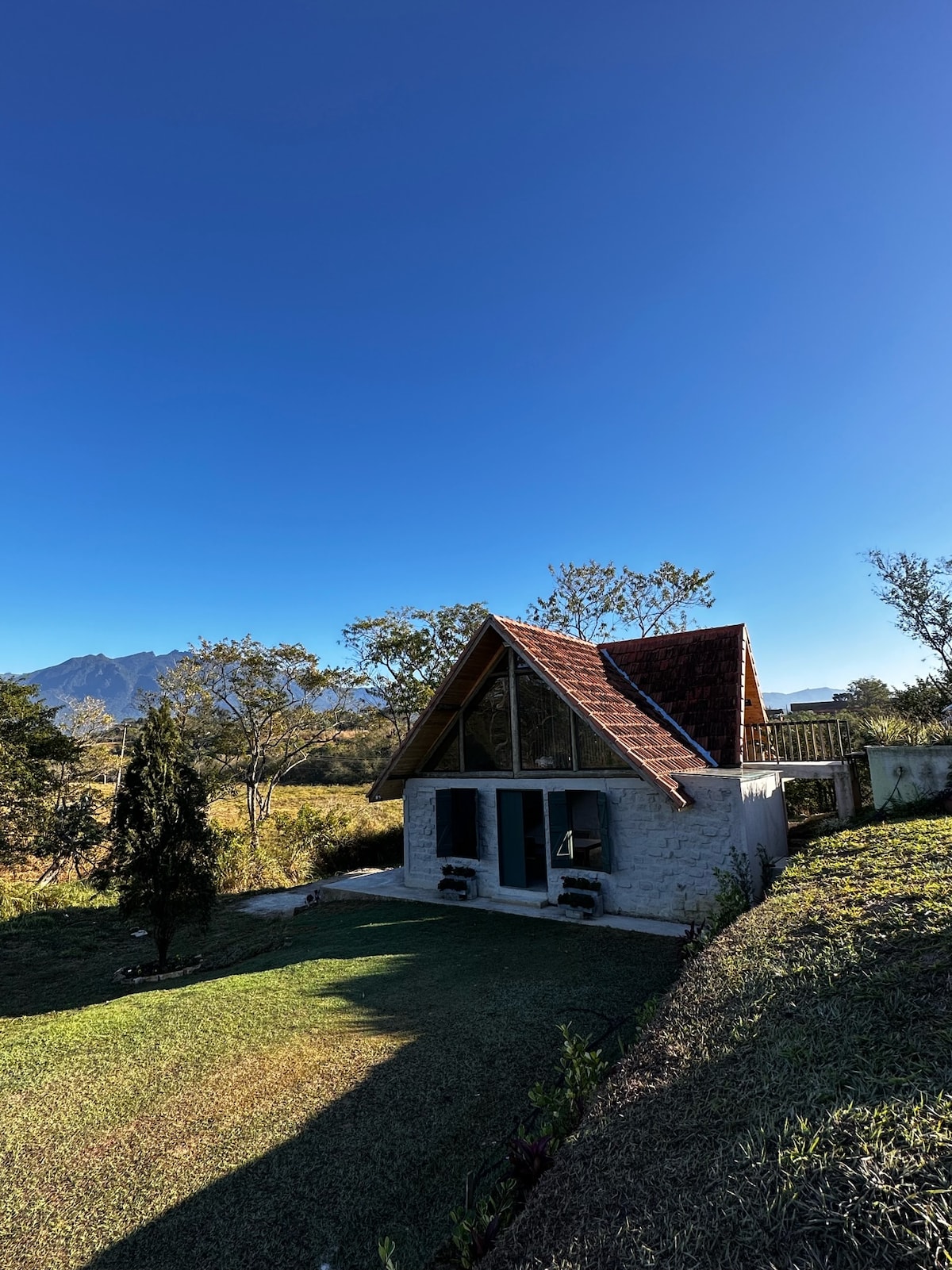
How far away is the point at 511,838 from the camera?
11.6 meters

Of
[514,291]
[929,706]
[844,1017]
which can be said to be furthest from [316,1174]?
[929,706]

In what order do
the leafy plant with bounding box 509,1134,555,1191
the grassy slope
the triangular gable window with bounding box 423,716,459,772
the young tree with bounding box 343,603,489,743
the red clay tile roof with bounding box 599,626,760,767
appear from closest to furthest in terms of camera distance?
the grassy slope → the leafy plant with bounding box 509,1134,555,1191 → the red clay tile roof with bounding box 599,626,760,767 → the triangular gable window with bounding box 423,716,459,772 → the young tree with bounding box 343,603,489,743

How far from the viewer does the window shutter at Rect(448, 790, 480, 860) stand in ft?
40.5

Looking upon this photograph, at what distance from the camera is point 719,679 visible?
1266cm

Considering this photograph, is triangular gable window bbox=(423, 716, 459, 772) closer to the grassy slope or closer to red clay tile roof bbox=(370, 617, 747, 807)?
red clay tile roof bbox=(370, 617, 747, 807)

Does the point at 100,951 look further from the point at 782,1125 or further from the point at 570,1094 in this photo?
the point at 782,1125

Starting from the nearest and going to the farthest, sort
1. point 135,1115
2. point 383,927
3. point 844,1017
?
point 844,1017 < point 135,1115 < point 383,927

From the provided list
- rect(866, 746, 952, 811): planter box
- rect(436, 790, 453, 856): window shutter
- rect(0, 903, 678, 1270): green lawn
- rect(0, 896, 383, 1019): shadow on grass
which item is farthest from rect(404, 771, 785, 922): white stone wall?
rect(0, 896, 383, 1019): shadow on grass

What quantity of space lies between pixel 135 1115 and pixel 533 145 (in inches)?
585

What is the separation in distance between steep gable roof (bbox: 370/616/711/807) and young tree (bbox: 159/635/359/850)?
452 inches

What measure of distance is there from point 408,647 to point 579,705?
16610 mm

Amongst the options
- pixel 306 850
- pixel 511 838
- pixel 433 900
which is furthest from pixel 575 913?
pixel 306 850

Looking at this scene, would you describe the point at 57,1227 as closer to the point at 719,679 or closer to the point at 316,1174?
the point at 316,1174

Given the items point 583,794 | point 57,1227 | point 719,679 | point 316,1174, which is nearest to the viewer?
point 57,1227
